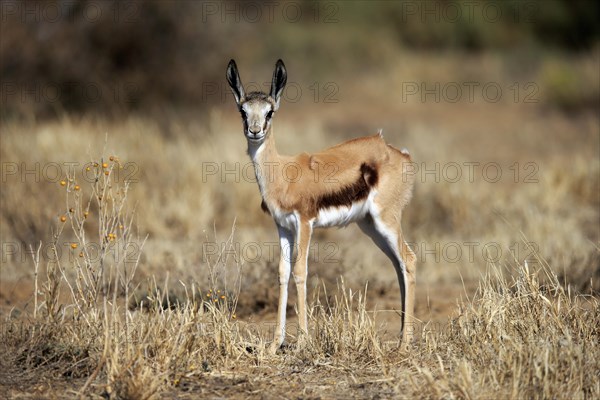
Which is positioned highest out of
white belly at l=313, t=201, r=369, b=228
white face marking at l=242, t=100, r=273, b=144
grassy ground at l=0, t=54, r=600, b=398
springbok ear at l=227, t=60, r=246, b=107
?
springbok ear at l=227, t=60, r=246, b=107

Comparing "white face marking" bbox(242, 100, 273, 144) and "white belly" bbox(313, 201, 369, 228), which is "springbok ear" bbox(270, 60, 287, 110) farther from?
"white belly" bbox(313, 201, 369, 228)

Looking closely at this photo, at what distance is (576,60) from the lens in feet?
78.3

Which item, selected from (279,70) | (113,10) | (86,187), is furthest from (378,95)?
(279,70)

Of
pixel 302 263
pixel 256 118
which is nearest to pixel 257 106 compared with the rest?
pixel 256 118

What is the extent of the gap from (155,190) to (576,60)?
591 inches

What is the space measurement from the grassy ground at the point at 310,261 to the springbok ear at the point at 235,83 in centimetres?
113

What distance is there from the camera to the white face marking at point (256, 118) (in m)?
6.80

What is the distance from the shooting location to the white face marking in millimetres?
6797

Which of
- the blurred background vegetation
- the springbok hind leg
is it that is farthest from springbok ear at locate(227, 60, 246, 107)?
the blurred background vegetation

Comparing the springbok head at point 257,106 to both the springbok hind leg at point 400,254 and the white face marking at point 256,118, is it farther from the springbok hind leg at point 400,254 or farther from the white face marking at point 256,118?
the springbok hind leg at point 400,254

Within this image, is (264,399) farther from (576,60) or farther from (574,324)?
(576,60)

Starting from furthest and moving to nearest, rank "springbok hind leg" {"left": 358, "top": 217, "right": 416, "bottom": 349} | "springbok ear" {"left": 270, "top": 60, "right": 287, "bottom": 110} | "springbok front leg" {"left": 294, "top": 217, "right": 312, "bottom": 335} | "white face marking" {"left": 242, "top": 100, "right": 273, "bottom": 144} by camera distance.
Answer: "springbok hind leg" {"left": 358, "top": 217, "right": 416, "bottom": 349} < "springbok ear" {"left": 270, "top": 60, "right": 287, "bottom": 110} < "springbok front leg" {"left": 294, "top": 217, "right": 312, "bottom": 335} < "white face marking" {"left": 242, "top": 100, "right": 273, "bottom": 144}

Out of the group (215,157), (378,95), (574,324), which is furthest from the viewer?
(378,95)

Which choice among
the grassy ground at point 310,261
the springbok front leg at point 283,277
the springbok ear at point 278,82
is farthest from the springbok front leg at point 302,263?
the springbok ear at point 278,82
